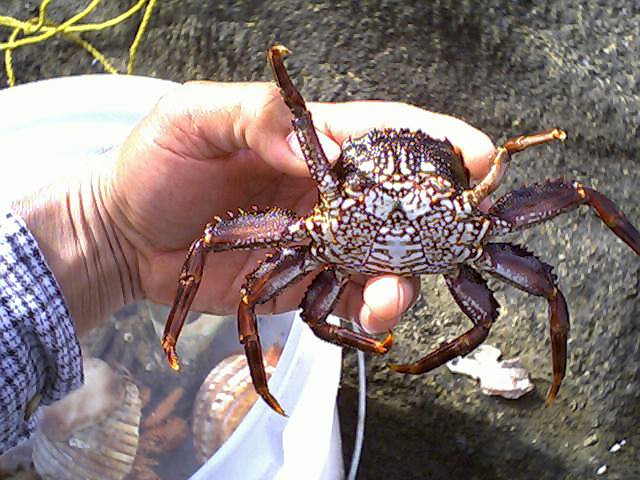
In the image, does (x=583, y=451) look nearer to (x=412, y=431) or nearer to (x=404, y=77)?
(x=412, y=431)

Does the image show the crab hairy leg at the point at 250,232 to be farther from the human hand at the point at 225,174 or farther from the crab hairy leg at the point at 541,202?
the crab hairy leg at the point at 541,202

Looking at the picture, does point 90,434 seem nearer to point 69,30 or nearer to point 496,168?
point 69,30

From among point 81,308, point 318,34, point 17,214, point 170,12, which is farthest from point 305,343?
point 170,12

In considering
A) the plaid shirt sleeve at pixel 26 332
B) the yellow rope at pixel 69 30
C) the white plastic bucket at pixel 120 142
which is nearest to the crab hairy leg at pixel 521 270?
the white plastic bucket at pixel 120 142

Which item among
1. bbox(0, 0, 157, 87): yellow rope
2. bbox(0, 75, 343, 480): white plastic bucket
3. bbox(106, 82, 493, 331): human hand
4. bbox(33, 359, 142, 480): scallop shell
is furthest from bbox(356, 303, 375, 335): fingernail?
bbox(0, 0, 157, 87): yellow rope

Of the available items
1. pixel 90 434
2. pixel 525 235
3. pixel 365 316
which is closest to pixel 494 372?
pixel 525 235

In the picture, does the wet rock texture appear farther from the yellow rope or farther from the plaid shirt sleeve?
the plaid shirt sleeve
